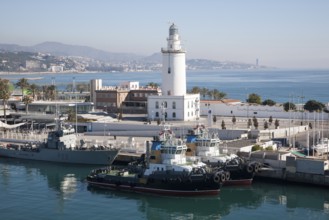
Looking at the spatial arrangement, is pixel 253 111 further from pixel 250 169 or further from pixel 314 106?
pixel 250 169

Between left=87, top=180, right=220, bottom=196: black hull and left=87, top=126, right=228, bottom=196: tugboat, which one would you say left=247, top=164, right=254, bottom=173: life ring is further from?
left=87, top=180, right=220, bottom=196: black hull

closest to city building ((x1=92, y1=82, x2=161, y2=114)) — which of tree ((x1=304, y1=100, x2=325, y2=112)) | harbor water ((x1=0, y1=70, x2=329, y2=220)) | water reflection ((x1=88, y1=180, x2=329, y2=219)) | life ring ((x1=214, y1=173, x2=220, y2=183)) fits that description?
tree ((x1=304, y1=100, x2=325, y2=112))

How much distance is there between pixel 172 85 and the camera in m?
54.0

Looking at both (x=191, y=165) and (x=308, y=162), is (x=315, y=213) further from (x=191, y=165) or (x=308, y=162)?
(x=191, y=165)

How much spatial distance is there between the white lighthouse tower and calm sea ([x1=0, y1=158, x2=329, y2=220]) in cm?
1985

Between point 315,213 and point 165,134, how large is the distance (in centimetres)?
1027

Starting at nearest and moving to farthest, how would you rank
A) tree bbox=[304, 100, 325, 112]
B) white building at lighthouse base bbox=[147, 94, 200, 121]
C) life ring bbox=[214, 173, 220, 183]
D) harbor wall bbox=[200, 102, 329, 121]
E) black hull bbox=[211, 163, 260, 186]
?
1. life ring bbox=[214, 173, 220, 183]
2. black hull bbox=[211, 163, 260, 186]
3. white building at lighthouse base bbox=[147, 94, 200, 121]
4. harbor wall bbox=[200, 102, 329, 121]
5. tree bbox=[304, 100, 325, 112]

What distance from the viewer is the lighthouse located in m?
53.8

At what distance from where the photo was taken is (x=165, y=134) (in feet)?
106

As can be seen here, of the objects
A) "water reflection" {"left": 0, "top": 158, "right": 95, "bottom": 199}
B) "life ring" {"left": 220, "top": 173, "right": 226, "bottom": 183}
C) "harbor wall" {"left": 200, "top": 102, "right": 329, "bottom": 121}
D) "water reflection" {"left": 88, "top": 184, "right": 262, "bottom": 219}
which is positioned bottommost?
"water reflection" {"left": 88, "top": 184, "right": 262, "bottom": 219}

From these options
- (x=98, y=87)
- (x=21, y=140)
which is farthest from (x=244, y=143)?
(x=98, y=87)

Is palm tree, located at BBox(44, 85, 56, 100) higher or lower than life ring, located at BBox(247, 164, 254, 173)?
higher

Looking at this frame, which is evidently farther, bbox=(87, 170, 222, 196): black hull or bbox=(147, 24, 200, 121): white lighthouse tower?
bbox=(147, 24, 200, 121): white lighthouse tower

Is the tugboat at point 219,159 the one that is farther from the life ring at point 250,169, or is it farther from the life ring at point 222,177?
the life ring at point 222,177
